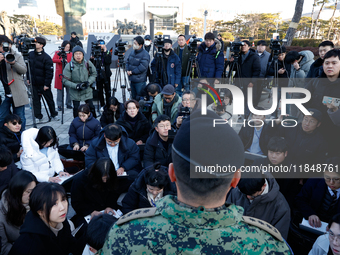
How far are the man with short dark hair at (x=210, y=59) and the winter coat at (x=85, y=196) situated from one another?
12.3ft

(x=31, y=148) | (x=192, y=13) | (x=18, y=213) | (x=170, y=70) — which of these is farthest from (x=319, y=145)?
(x=192, y=13)

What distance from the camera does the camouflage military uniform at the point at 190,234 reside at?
0.78 metres

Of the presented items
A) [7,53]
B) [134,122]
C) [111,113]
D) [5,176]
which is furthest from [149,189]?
[7,53]

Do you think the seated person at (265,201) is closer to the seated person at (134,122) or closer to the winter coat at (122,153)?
the winter coat at (122,153)

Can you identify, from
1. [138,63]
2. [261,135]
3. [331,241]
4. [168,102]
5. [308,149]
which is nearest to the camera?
[331,241]

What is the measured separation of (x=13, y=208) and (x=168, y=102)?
2.50 meters

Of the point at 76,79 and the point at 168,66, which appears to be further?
the point at 168,66

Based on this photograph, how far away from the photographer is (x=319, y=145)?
2.78 m

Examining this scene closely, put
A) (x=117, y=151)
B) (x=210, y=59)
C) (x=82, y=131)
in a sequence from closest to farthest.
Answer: (x=117, y=151) < (x=82, y=131) < (x=210, y=59)

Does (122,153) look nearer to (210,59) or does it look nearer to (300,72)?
(210,59)

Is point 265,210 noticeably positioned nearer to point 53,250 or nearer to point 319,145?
point 319,145

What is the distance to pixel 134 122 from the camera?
387 cm

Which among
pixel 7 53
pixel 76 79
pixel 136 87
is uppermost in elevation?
pixel 7 53

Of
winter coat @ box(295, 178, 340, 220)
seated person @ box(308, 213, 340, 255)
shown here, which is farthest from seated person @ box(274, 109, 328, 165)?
seated person @ box(308, 213, 340, 255)
